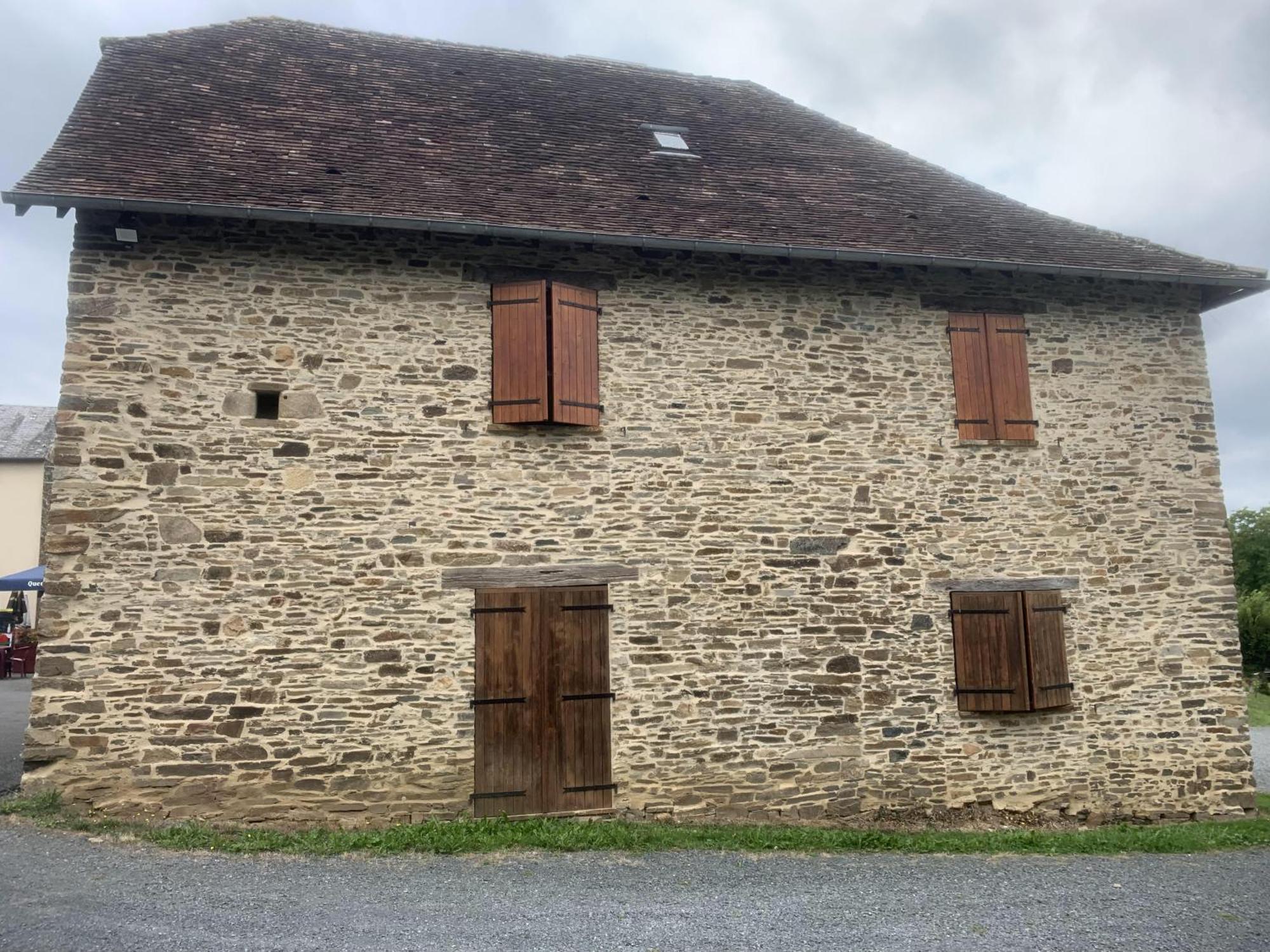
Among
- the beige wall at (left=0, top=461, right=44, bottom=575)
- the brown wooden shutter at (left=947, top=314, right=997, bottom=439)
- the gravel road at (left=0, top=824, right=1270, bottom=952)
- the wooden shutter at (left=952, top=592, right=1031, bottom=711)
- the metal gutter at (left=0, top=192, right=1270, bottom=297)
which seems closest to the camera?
the gravel road at (left=0, top=824, right=1270, bottom=952)

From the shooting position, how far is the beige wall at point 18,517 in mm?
21531

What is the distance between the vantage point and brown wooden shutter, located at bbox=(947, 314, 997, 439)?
321 inches

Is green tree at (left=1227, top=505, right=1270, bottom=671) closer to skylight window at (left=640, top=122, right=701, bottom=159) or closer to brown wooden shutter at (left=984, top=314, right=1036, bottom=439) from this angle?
brown wooden shutter at (left=984, top=314, right=1036, bottom=439)

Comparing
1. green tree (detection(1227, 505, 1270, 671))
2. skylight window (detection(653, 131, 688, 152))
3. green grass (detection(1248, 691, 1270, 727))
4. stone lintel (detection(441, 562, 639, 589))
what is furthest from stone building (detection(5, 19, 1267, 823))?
green tree (detection(1227, 505, 1270, 671))

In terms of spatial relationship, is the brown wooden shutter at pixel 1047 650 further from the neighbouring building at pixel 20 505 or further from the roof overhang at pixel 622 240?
the neighbouring building at pixel 20 505

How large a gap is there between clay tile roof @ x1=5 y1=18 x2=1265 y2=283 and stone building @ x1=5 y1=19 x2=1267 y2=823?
65mm

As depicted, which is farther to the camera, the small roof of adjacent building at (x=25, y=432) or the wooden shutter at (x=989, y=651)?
the small roof of adjacent building at (x=25, y=432)

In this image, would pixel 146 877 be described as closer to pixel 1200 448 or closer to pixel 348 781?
pixel 348 781

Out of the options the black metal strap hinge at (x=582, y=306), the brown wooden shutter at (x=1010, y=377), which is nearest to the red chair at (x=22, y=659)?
the black metal strap hinge at (x=582, y=306)

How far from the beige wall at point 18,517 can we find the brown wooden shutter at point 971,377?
2250 centimetres

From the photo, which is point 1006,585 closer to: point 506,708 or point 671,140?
point 506,708

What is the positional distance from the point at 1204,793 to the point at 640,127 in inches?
353

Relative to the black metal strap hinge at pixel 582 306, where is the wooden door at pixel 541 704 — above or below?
below

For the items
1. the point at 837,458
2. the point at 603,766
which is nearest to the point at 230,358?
the point at 603,766
